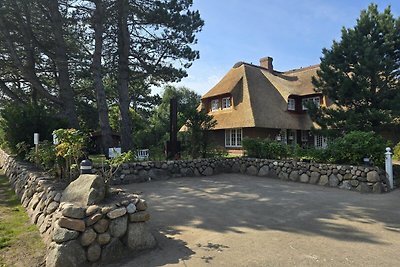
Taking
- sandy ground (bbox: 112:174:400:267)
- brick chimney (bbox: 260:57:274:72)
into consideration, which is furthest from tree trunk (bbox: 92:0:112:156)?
brick chimney (bbox: 260:57:274:72)

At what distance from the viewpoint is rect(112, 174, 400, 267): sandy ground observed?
3.98m

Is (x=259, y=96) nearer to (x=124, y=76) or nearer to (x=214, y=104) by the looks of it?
(x=214, y=104)

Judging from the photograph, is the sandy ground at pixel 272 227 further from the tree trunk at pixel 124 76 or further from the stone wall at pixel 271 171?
the tree trunk at pixel 124 76

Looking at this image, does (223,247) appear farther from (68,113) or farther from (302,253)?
(68,113)

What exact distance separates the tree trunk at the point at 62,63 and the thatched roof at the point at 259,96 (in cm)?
1060

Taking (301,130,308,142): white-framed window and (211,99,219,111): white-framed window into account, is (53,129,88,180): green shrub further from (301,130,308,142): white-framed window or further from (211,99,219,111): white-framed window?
(301,130,308,142): white-framed window

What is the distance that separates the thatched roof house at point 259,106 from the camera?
69.0ft


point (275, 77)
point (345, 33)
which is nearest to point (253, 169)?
point (345, 33)

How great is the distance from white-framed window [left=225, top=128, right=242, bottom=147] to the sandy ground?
12874 mm

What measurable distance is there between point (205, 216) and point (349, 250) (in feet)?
9.07

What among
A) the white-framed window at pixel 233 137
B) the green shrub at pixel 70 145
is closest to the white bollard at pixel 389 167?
the green shrub at pixel 70 145

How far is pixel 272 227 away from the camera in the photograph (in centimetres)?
532

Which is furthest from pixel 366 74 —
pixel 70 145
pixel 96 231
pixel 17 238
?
pixel 17 238

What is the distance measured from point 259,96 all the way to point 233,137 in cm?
365
